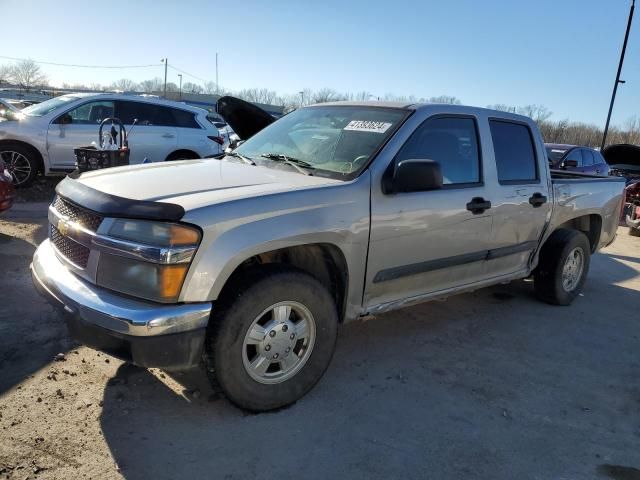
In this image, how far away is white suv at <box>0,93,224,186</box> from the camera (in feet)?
29.6

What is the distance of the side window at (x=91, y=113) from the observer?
941 cm

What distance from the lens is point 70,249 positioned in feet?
10.1

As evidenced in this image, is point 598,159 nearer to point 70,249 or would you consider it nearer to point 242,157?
point 242,157

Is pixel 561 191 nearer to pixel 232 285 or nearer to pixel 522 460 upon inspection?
pixel 522 460

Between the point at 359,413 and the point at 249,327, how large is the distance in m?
0.91

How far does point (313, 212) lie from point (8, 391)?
83.2 inches

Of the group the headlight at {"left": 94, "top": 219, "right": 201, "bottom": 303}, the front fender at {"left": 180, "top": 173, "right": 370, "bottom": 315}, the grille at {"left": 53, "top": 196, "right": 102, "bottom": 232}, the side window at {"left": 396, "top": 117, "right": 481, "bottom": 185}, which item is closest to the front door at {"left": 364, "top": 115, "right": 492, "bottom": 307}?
the side window at {"left": 396, "top": 117, "right": 481, "bottom": 185}

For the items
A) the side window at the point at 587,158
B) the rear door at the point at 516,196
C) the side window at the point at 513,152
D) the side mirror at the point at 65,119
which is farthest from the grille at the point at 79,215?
the side window at the point at 587,158

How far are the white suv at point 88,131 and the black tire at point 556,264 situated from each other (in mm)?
7002

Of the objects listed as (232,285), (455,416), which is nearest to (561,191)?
(455,416)

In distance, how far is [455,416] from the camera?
3.29 metres

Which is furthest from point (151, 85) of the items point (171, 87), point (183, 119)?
point (183, 119)

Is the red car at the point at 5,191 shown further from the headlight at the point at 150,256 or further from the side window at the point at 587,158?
the side window at the point at 587,158

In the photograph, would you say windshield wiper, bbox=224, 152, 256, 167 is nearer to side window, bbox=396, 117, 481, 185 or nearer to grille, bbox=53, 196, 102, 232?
side window, bbox=396, 117, 481, 185
